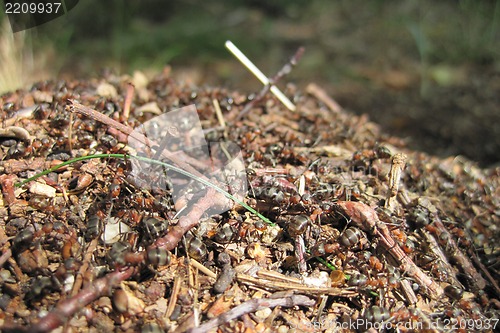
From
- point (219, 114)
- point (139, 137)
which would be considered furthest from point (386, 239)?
point (219, 114)

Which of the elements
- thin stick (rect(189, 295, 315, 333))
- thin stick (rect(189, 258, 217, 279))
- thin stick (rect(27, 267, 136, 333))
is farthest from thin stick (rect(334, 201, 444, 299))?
thin stick (rect(27, 267, 136, 333))

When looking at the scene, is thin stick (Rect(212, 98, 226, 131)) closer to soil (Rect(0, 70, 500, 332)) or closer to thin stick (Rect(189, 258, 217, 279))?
soil (Rect(0, 70, 500, 332))

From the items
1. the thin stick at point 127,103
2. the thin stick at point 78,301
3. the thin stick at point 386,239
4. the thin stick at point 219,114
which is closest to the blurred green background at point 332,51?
the thin stick at point 127,103

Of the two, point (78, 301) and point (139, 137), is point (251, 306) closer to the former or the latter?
point (78, 301)

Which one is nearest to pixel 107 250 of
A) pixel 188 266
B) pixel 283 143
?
pixel 188 266

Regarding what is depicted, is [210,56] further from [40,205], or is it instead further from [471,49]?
Answer: [40,205]

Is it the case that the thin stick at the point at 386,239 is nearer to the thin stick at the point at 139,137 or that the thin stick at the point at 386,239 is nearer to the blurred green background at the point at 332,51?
the thin stick at the point at 139,137
